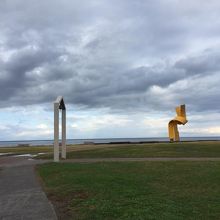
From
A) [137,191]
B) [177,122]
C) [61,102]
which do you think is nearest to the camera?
[137,191]

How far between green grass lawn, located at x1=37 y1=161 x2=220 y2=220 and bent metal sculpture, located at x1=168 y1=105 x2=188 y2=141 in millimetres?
29758

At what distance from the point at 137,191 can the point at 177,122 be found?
3780cm

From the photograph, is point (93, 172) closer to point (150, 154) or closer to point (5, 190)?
point (5, 190)

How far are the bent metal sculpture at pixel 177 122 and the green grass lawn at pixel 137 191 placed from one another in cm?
2976

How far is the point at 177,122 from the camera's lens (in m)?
49.1

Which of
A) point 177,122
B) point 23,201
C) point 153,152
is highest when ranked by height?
point 177,122

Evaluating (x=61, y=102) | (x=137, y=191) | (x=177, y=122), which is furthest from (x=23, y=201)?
(x=177, y=122)

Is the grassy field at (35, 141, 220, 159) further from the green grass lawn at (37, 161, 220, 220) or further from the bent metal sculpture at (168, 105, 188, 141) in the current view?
the bent metal sculpture at (168, 105, 188, 141)

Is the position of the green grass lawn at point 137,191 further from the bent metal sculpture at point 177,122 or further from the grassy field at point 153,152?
the bent metal sculpture at point 177,122

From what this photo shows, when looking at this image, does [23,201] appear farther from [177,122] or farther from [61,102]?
[177,122]

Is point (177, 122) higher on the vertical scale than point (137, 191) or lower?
higher

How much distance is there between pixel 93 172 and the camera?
1702 centimetres

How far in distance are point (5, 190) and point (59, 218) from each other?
495cm

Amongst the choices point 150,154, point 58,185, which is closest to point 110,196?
point 58,185
